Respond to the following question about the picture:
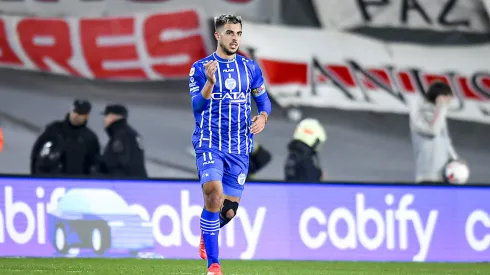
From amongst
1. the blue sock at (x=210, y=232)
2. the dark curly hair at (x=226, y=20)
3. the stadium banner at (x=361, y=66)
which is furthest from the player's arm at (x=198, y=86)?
the stadium banner at (x=361, y=66)

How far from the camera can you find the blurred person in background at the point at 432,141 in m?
14.4

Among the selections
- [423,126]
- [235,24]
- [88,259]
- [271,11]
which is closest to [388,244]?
[423,126]

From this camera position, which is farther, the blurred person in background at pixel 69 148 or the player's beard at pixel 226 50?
the blurred person in background at pixel 69 148

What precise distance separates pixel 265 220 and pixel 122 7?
5.27 m

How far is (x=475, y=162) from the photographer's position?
59.2 ft

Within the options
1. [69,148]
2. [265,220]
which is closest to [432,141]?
[265,220]

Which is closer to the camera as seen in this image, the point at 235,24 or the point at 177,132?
the point at 235,24

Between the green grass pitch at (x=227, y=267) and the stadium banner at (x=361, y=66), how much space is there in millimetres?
5249

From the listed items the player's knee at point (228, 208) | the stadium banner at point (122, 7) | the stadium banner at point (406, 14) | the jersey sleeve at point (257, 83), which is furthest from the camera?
the stadium banner at point (406, 14)

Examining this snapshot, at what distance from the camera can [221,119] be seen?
10.1 meters

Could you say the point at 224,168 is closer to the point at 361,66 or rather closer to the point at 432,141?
the point at 432,141

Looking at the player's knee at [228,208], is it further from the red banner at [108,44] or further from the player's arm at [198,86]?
the red banner at [108,44]

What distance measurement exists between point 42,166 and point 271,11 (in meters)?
4.89

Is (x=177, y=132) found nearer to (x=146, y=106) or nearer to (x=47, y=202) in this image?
(x=146, y=106)
